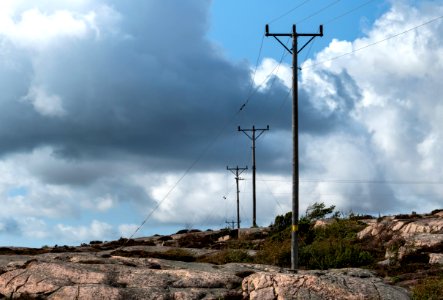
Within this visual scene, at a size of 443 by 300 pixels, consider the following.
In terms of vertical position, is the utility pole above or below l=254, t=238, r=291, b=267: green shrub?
above

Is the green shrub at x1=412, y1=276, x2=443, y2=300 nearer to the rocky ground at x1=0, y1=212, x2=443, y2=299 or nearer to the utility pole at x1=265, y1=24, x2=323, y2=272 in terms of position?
the rocky ground at x1=0, y1=212, x2=443, y2=299

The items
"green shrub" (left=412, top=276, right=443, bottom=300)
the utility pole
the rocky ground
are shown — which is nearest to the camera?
the rocky ground

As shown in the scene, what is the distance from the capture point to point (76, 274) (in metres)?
23.7

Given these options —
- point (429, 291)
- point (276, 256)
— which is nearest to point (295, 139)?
point (276, 256)

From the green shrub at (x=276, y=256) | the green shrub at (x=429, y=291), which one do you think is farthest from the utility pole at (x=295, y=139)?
the green shrub at (x=429, y=291)

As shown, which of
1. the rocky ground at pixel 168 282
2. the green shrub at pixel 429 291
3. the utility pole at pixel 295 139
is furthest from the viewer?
the utility pole at pixel 295 139

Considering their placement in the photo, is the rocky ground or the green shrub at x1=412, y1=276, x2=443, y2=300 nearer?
the rocky ground

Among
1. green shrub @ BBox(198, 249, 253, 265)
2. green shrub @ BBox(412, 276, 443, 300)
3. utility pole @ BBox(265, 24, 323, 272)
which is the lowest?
green shrub @ BBox(412, 276, 443, 300)

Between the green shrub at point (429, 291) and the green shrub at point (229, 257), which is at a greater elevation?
the green shrub at point (229, 257)

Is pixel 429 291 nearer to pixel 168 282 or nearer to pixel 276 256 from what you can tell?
pixel 168 282

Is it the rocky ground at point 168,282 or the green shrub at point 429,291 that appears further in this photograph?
the green shrub at point 429,291

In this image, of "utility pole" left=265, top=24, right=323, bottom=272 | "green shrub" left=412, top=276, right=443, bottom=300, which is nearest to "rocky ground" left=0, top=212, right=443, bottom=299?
"green shrub" left=412, top=276, right=443, bottom=300

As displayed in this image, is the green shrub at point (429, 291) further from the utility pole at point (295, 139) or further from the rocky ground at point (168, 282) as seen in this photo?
the utility pole at point (295, 139)

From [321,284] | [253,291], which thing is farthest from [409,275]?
[253,291]
